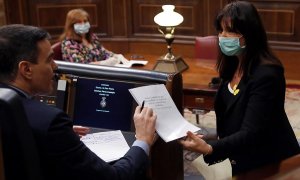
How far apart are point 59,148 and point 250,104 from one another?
0.86m

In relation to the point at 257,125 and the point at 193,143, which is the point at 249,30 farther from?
the point at 193,143

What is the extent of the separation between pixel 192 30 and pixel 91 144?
4275 mm

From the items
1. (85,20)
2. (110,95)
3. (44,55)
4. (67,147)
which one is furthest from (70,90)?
(85,20)

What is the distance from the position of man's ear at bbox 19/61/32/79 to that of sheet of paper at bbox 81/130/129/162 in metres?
0.50

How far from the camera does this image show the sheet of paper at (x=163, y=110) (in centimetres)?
186

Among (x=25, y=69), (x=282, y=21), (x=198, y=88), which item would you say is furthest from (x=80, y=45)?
(x=25, y=69)

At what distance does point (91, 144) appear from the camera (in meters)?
2.02

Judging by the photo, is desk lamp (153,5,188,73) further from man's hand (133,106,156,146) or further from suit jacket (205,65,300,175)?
man's hand (133,106,156,146)

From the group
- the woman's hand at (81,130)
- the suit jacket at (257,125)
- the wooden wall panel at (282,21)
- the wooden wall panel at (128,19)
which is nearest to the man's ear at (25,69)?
the woman's hand at (81,130)

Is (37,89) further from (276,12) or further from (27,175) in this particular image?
(276,12)

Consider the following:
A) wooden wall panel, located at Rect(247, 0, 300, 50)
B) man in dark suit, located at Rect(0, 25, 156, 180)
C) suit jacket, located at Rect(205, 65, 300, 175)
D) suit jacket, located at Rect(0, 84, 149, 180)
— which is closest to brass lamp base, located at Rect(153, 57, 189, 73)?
wooden wall panel, located at Rect(247, 0, 300, 50)

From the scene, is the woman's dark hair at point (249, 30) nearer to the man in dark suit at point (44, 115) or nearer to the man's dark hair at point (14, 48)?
the man in dark suit at point (44, 115)

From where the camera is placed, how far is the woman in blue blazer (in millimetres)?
1969

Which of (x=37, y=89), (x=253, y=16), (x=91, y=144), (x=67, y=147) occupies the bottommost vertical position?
(x=91, y=144)
